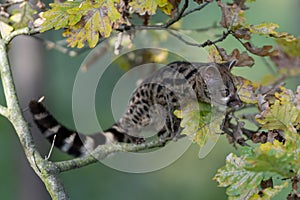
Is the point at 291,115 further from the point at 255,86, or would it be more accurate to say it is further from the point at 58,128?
the point at 58,128

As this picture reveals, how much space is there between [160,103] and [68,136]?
27cm

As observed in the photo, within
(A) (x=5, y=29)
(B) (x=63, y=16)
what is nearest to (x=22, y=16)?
(A) (x=5, y=29)

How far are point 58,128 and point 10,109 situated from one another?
0.33 m

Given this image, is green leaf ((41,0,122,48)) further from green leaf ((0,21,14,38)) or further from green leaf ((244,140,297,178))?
green leaf ((244,140,297,178))

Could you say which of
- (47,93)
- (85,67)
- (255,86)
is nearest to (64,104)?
(47,93)

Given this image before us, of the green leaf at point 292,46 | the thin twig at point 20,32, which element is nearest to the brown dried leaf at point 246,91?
the green leaf at point 292,46

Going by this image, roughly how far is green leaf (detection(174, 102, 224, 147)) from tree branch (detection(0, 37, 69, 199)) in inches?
9.7

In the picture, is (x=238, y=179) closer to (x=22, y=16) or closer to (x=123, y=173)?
(x=22, y=16)

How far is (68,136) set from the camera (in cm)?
144

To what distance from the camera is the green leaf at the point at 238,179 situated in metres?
0.77

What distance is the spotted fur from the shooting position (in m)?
1.09

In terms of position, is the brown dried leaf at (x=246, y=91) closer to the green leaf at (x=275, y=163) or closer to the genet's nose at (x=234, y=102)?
the genet's nose at (x=234, y=102)

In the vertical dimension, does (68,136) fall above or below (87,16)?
below

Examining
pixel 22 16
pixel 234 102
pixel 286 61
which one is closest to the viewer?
pixel 234 102
